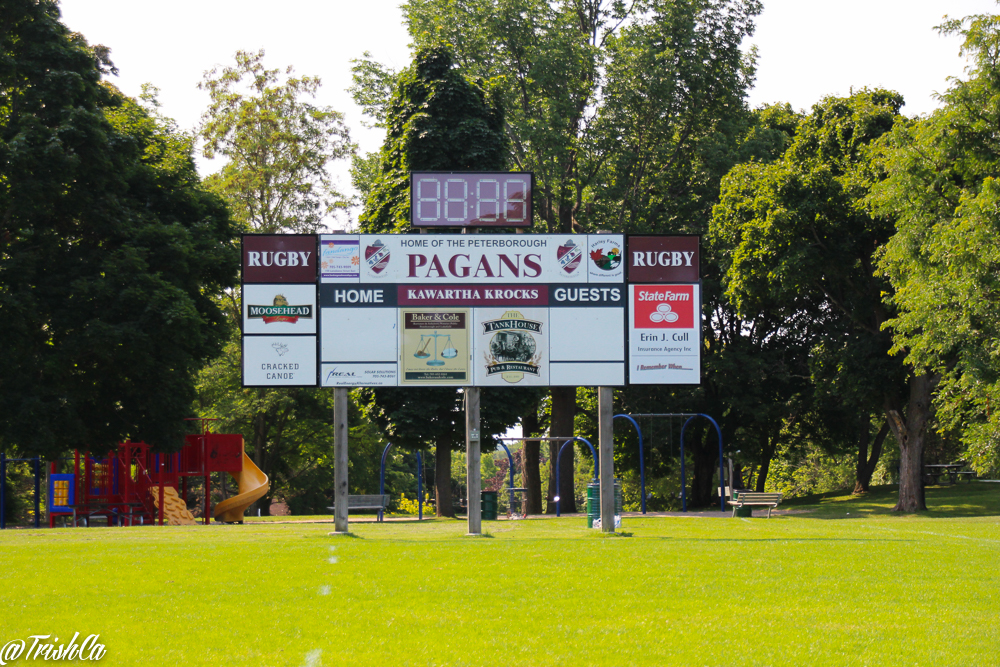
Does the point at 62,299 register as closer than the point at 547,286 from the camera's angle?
No

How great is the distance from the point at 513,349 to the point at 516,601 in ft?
35.4

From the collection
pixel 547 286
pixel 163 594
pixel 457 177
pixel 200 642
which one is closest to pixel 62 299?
pixel 457 177

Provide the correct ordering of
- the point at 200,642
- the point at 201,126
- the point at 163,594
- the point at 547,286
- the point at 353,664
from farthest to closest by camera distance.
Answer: the point at 201,126
the point at 547,286
the point at 163,594
the point at 200,642
the point at 353,664

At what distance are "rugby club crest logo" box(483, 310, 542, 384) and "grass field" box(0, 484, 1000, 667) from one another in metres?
4.11

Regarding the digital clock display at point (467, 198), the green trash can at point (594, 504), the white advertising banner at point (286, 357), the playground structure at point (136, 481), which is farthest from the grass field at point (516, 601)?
the playground structure at point (136, 481)

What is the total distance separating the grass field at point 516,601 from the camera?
26.7ft

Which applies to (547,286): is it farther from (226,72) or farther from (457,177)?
(226,72)

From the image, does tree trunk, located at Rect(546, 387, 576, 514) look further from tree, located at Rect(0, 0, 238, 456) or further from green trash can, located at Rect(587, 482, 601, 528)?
tree, located at Rect(0, 0, 238, 456)

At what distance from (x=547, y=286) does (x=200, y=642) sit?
13.7 m

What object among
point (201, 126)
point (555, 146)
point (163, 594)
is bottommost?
point (163, 594)

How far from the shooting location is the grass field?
813cm

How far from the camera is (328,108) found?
4850cm

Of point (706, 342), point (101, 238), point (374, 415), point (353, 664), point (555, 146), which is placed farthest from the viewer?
point (706, 342)

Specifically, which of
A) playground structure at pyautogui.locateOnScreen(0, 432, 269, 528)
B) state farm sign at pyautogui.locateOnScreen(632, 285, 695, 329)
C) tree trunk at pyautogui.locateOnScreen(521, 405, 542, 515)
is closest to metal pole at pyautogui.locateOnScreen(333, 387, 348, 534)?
state farm sign at pyautogui.locateOnScreen(632, 285, 695, 329)
